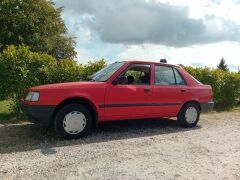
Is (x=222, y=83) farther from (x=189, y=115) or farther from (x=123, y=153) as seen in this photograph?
(x=123, y=153)

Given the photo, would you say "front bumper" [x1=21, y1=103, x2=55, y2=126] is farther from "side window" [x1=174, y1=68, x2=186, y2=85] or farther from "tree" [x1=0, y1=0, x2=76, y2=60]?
"tree" [x1=0, y1=0, x2=76, y2=60]

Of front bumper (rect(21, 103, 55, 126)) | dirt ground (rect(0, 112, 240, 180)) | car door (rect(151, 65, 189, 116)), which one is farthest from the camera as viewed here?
car door (rect(151, 65, 189, 116))

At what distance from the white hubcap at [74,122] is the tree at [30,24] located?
88.5ft

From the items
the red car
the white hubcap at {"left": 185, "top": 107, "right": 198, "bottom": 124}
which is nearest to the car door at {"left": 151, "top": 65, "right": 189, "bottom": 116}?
the red car

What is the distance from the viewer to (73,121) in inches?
317

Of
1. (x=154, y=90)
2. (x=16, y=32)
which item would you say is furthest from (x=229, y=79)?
(x=16, y=32)

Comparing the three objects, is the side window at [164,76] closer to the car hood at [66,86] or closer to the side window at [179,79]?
the side window at [179,79]

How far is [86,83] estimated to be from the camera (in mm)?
8367

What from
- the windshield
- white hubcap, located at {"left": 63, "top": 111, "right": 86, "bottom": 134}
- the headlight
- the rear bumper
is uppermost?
the windshield

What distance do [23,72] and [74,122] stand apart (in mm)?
2810

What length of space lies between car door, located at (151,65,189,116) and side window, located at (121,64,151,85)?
7.9 inches

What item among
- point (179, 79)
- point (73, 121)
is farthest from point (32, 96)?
point (179, 79)

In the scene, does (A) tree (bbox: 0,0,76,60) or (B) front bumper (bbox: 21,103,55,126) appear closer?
(B) front bumper (bbox: 21,103,55,126)

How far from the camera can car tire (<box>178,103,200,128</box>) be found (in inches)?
393
